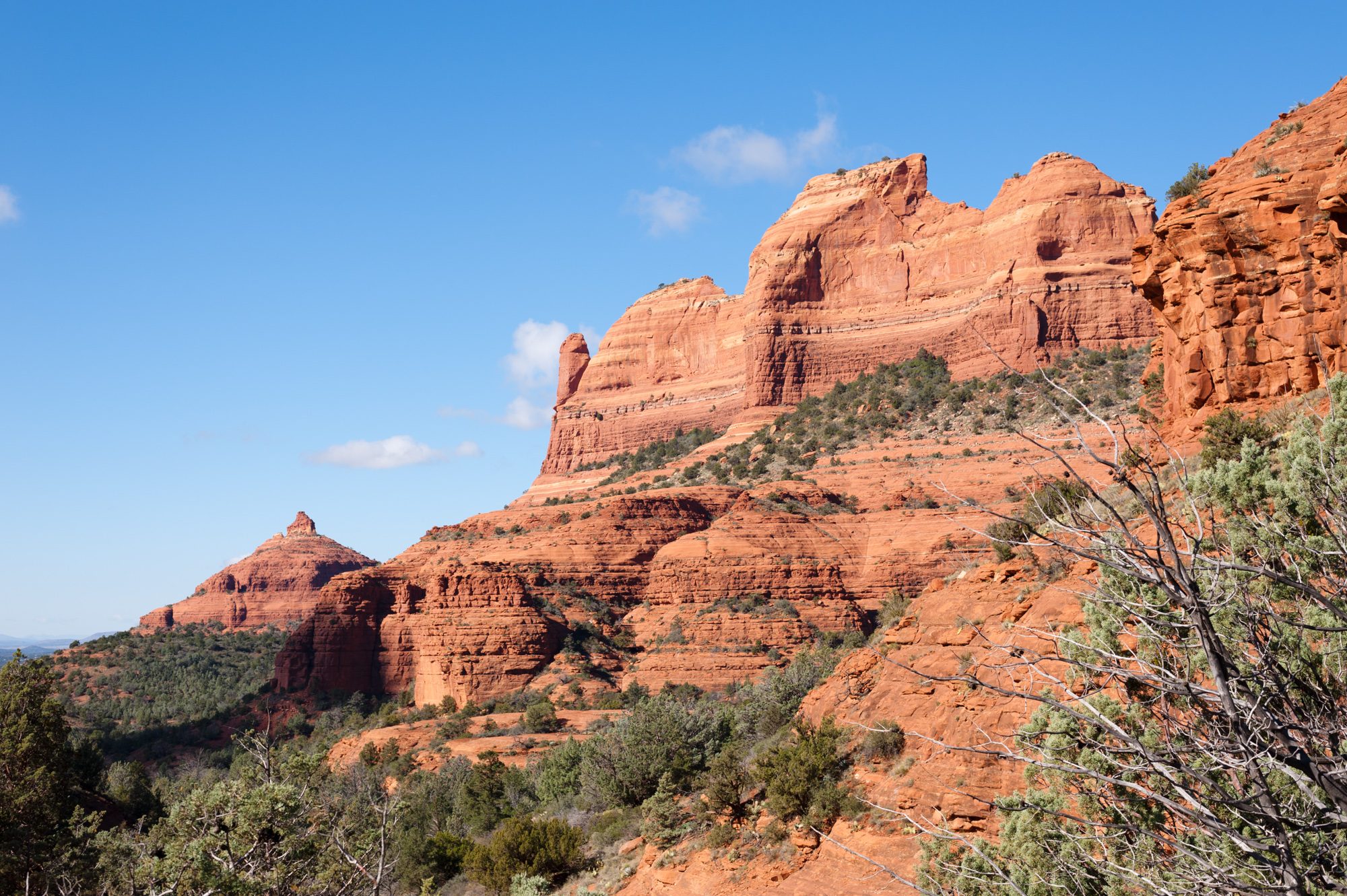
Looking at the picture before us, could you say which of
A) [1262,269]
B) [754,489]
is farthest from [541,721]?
[1262,269]

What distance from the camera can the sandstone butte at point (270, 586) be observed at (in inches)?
4663

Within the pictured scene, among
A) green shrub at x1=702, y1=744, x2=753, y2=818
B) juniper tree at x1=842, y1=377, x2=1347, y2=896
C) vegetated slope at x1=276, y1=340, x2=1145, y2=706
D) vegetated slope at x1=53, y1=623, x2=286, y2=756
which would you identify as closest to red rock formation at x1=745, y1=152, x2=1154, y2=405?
vegetated slope at x1=276, y1=340, x2=1145, y2=706

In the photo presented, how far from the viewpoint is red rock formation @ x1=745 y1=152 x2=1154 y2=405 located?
75.0m

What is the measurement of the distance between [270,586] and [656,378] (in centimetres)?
5162

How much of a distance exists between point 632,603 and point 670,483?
19.8 meters

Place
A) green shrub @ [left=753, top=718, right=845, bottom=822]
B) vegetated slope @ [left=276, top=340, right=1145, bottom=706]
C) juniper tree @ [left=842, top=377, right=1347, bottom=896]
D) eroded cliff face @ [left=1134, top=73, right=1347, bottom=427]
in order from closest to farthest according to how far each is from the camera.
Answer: juniper tree @ [left=842, top=377, right=1347, bottom=896] < eroded cliff face @ [left=1134, top=73, right=1347, bottom=427] < green shrub @ [left=753, top=718, right=845, bottom=822] < vegetated slope @ [left=276, top=340, right=1145, bottom=706]

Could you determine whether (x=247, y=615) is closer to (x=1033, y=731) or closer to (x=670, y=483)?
(x=670, y=483)

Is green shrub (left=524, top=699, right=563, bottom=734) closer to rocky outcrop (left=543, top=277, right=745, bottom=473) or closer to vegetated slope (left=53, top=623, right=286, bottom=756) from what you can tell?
vegetated slope (left=53, top=623, right=286, bottom=756)

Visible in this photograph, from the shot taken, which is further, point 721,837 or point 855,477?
point 855,477

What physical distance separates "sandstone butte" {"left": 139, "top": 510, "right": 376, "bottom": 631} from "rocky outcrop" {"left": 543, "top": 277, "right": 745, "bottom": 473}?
32.2m

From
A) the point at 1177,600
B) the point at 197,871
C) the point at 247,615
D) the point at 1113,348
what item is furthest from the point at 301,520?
the point at 1177,600

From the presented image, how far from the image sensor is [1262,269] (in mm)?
A: 19531

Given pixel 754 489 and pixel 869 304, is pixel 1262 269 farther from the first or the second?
pixel 869 304

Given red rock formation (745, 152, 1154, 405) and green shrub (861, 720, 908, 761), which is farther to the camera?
red rock formation (745, 152, 1154, 405)
